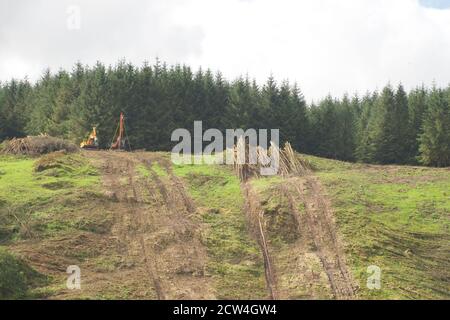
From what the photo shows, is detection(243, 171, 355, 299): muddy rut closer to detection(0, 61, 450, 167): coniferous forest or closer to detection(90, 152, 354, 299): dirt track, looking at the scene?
detection(90, 152, 354, 299): dirt track

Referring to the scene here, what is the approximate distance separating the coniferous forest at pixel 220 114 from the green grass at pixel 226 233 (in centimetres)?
1679

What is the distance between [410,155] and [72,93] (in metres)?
28.1

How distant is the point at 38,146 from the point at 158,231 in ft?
48.6

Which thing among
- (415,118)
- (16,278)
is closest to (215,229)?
(16,278)

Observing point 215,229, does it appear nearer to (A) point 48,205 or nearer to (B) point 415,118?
(A) point 48,205

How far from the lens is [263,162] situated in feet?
93.7

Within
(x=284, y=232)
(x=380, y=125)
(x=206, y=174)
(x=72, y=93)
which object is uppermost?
(x=72, y=93)

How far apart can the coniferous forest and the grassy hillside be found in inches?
588

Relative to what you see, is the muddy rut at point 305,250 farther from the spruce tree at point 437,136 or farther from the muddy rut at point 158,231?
the spruce tree at point 437,136

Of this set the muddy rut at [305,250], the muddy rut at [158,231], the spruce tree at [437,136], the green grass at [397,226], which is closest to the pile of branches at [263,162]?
the green grass at [397,226]

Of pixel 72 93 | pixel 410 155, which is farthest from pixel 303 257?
pixel 72 93
